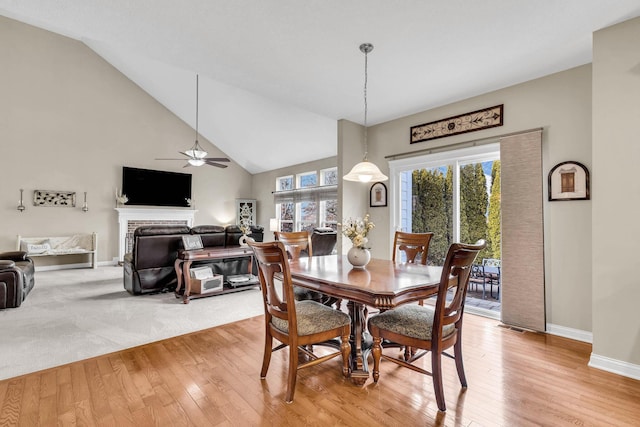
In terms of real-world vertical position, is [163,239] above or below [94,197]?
below

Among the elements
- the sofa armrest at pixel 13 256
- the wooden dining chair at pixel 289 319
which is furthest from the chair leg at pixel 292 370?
the sofa armrest at pixel 13 256

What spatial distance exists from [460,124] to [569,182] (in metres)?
1.35

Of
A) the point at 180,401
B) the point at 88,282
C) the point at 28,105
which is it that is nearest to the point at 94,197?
the point at 28,105

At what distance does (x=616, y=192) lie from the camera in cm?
232

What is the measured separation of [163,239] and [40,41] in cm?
569

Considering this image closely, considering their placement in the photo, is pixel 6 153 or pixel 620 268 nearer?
pixel 620 268

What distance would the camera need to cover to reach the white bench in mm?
6043

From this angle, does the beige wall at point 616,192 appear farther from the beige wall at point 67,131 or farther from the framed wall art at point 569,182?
the beige wall at point 67,131

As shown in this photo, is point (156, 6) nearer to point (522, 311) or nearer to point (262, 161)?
point (522, 311)

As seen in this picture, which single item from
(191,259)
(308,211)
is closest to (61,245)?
(191,259)

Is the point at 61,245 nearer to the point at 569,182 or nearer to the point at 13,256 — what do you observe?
the point at 13,256

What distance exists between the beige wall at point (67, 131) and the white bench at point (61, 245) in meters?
0.16

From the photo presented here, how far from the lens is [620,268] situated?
230 cm

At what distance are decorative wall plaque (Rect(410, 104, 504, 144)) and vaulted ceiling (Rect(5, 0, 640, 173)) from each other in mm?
252
